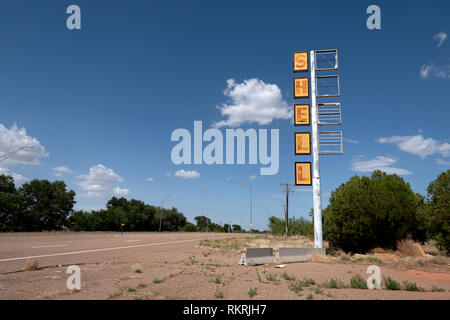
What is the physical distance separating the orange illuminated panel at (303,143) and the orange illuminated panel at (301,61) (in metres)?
4.72

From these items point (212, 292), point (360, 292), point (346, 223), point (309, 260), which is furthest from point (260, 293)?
point (346, 223)

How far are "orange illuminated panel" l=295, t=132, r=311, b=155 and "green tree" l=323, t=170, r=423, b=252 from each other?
3837mm

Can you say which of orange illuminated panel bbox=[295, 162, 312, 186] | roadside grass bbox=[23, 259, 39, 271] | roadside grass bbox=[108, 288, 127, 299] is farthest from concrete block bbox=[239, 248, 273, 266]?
roadside grass bbox=[23, 259, 39, 271]

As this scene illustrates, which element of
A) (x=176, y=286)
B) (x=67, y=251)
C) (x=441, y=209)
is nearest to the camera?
(x=176, y=286)

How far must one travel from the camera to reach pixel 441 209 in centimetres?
1447

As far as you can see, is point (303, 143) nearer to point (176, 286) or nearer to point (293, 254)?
point (293, 254)

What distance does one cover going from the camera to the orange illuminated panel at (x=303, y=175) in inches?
763

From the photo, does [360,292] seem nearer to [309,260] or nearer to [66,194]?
[309,260]

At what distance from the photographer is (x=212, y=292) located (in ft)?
23.0

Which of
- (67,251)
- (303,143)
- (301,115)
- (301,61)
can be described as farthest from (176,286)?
(301,61)

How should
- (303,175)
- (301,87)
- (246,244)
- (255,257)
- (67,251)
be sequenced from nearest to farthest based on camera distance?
(255,257), (67,251), (303,175), (301,87), (246,244)

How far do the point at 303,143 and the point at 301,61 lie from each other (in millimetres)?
5997

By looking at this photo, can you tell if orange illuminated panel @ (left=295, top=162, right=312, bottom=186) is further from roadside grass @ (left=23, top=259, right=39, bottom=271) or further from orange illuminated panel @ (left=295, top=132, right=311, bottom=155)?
roadside grass @ (left=23, top=259, right=39, bottom=271)
